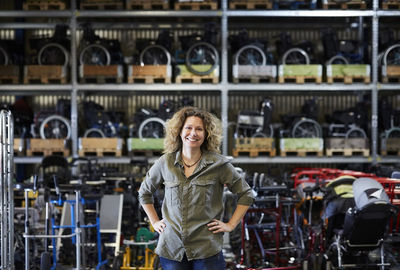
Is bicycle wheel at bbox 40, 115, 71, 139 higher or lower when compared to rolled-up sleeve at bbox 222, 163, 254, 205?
higher

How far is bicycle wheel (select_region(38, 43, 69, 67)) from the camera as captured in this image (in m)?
9.27

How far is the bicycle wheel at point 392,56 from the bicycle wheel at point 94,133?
16.7 ft

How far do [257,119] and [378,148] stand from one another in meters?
2.28

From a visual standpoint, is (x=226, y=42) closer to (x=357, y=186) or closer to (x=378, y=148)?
(x=378, y=148)

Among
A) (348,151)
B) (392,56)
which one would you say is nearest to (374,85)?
(392,56)

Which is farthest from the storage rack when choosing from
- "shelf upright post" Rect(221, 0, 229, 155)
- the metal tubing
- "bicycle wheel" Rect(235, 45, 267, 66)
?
the metal tubing

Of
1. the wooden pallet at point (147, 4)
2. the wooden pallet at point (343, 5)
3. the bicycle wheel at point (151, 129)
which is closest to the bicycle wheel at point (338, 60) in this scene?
the wooden pallet at point (343, 5)

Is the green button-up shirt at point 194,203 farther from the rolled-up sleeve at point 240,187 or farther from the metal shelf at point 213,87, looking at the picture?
the metal shelf at point 213,87

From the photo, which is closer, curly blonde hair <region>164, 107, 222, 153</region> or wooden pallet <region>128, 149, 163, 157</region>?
curly blonde hair <region>164, 107, 222, 153</region>

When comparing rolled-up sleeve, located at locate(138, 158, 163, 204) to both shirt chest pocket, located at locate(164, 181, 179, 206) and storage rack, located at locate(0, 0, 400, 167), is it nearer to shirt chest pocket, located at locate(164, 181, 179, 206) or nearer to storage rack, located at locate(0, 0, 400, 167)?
shirt chest pocket, located at locate(164, 181, 179, 206)

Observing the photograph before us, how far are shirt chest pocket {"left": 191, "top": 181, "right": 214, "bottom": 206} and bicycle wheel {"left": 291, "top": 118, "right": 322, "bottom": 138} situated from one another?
6256 millimetres

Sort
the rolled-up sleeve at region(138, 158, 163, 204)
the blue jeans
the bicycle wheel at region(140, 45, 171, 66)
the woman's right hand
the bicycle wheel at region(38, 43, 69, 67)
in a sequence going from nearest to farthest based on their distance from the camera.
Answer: the blue jeans → the woman's right hand → the rolled-up sleeve at region(138, 158, 163, 204) → the bicycle wheel at region(140, 45, 171, 66) → the bicycle wheel at region(38, 43, 69, 67)

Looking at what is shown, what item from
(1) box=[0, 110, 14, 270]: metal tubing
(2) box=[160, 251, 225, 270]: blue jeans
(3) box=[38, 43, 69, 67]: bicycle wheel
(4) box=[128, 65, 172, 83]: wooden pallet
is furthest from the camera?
(3) box=[38, 43, 69, 67]: bicycle wheel

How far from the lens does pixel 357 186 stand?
17.3 feet
